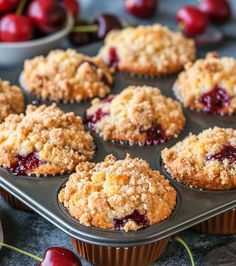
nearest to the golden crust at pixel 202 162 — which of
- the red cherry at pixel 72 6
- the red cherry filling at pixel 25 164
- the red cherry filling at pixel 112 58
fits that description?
the red cherry filling at pixel 25 164

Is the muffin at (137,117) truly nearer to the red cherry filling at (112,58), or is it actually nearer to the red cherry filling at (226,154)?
the red cherry filling at (226,154)

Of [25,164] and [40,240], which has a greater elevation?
[25,164]

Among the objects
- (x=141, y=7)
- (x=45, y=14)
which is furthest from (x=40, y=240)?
(x=141, y=7)

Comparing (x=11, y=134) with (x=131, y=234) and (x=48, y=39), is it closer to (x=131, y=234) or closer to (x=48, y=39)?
(x=131, y=234)

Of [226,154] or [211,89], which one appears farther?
[211,89]

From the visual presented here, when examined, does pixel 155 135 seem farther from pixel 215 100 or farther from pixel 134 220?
pixel 134 220

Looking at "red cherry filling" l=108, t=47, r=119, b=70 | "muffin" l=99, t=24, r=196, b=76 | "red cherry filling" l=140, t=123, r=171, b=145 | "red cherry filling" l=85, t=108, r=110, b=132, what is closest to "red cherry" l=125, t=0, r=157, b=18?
"muffin" l=99, t=24, r=196, b=76

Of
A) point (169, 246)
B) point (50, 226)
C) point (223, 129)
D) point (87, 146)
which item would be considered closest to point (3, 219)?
point (50, 226)
